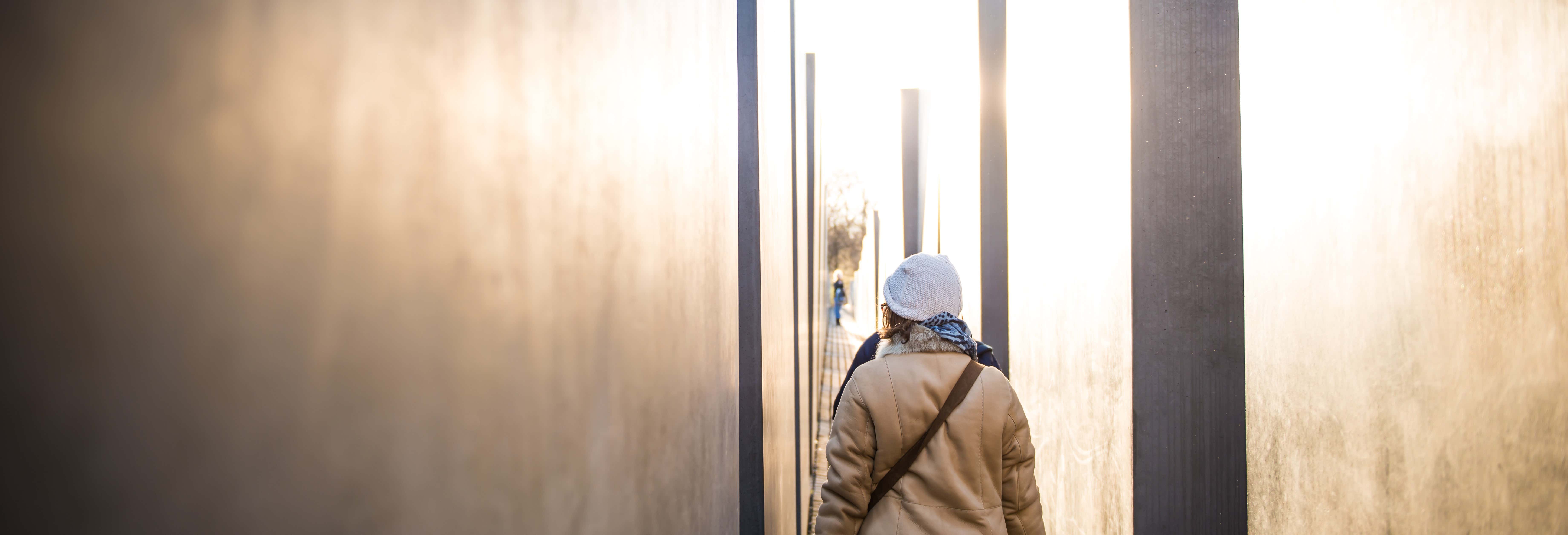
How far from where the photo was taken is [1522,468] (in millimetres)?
2203

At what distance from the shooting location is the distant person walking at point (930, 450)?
192cm

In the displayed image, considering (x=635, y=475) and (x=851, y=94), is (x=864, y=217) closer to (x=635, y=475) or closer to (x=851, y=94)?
(x=851, y=94)

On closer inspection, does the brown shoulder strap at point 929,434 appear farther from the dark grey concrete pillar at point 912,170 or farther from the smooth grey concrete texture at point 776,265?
the dark grey concrete pillar at point 912,170

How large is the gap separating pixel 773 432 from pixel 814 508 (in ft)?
15.1

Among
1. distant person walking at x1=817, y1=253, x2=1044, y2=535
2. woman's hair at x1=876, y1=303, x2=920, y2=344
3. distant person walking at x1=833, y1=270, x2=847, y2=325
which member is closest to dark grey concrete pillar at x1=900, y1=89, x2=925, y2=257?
distant person walking at x1=833, y1=270, x2=847, y2=325

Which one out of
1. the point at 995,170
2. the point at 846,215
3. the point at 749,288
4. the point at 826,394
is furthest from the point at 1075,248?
the point at 846,215

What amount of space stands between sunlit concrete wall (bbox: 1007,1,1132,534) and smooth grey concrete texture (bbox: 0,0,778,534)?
7.85 feet

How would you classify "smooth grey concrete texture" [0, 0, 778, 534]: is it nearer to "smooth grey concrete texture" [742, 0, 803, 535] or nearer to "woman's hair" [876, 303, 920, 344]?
"smooth grey concrete texture" [742, 0, 803, 535]

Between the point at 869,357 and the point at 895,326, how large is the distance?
0.34 metres

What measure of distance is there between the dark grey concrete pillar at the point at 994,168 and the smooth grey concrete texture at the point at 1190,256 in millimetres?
1323

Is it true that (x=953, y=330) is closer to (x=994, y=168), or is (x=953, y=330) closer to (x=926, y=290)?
(x=926, y=290)

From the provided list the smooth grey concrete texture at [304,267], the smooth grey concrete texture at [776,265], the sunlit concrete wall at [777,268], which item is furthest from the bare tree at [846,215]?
the smooth grey concrete texture at [304,267]

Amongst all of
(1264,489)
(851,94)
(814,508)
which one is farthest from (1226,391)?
(851,94)

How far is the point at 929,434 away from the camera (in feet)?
6.30
